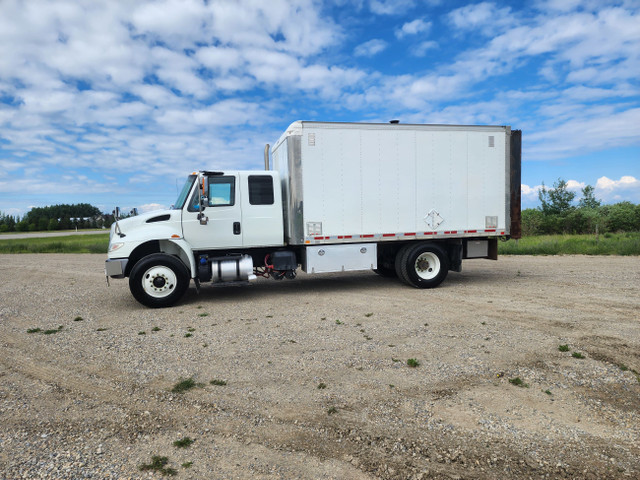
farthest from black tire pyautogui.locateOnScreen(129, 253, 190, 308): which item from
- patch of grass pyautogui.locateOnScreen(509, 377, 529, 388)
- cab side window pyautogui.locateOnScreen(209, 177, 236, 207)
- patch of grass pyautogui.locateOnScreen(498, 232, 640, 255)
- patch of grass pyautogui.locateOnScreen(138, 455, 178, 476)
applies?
patch of grass pyautogui.locateOnScreen(498, 232, 640, 255)

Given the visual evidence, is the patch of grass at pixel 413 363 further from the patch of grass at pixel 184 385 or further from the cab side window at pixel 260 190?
the cab side window at pixel 260 190

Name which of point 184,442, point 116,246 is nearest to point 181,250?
point 116,246

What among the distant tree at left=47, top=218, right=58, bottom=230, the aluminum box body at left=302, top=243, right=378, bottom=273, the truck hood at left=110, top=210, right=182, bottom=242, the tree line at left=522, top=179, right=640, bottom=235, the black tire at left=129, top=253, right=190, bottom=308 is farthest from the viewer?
the distant tree at left=47, top=218, right=58, bottom=230

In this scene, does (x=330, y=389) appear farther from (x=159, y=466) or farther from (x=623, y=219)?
(x=623, y=219)

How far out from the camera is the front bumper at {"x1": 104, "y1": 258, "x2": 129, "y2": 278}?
27.6 feet

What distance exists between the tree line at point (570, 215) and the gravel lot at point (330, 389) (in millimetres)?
27574

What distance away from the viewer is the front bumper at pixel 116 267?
841 cm

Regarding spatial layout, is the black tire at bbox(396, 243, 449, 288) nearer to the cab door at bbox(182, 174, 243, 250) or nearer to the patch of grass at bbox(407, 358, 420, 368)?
the cab door at bbox(182, 174, 243, 250)

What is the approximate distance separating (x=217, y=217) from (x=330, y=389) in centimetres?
551

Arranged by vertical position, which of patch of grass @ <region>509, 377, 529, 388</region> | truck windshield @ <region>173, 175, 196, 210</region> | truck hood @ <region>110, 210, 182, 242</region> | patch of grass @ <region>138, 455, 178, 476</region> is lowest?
patch of grass @ <region>138, 455, 178, 476</region>

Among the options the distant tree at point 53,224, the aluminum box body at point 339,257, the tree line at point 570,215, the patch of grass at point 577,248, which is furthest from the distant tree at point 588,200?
the distant tree at point 53,224

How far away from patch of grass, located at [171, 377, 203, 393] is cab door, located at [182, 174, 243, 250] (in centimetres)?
458

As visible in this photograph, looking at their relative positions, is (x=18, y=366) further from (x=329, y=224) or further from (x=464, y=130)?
(x=464, y=130)

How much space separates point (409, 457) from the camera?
3.18 metres
